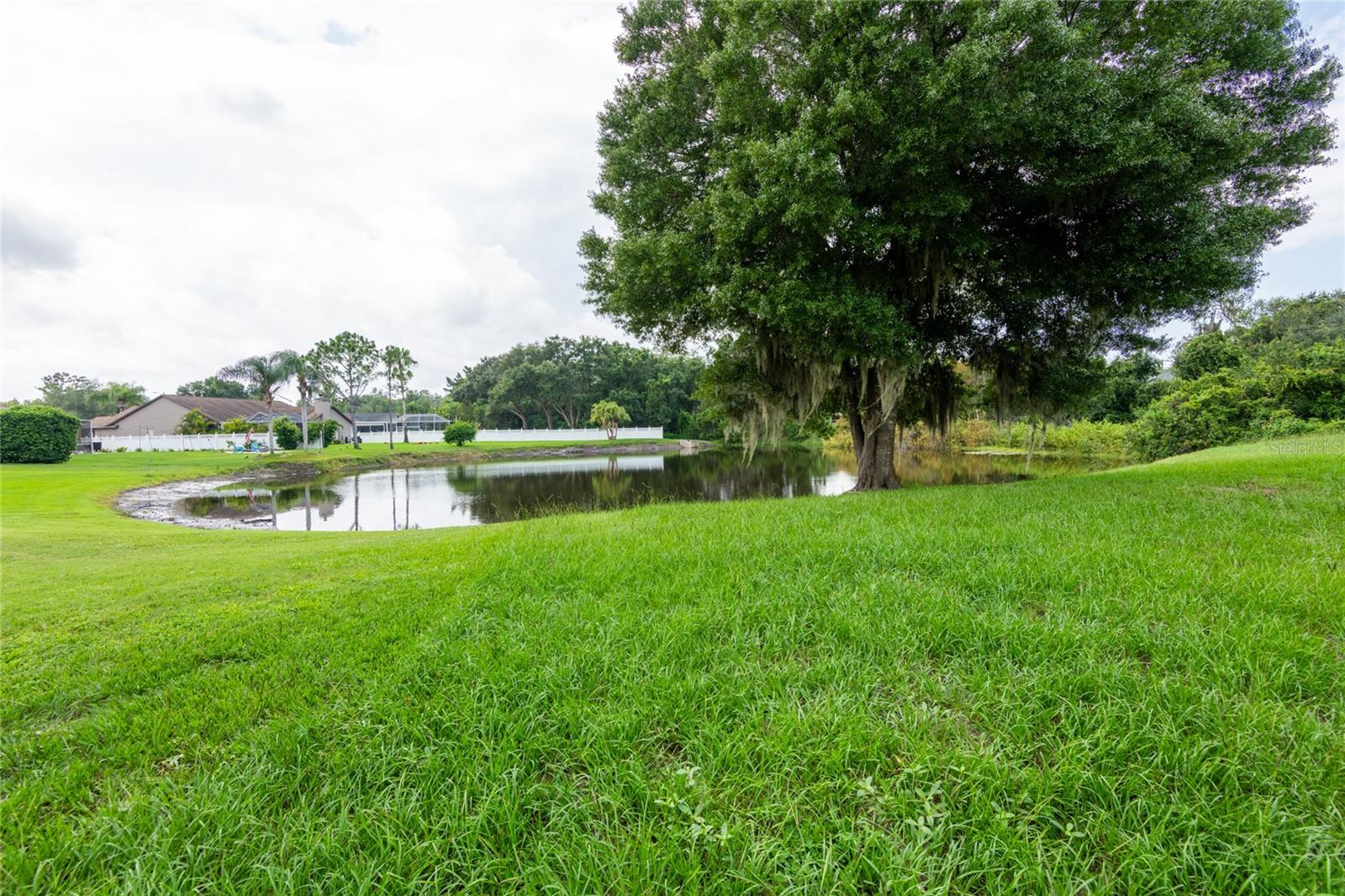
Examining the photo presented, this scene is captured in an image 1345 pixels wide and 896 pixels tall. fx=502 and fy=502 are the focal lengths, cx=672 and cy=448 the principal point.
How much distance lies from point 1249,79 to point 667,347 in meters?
10.1

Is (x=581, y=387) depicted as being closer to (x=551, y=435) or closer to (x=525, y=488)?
(x=551, y=435)

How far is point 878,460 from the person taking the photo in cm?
1008

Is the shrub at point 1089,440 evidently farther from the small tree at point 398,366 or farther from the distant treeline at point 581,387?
the small tree at point 398,366

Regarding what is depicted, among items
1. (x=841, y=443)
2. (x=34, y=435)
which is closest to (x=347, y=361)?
(x=34, y=435)

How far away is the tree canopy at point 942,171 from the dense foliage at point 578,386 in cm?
3934

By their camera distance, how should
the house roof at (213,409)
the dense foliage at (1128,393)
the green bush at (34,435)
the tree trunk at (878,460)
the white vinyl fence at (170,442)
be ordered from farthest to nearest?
1. the house roof at (213,409)
2. the white vinyl fence at (170,442)
3. the dense foliage at (1128,393)
4. the green bush at (34,435)
5. the tree trunk at (878,460)

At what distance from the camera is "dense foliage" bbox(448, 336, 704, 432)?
4872 centimetres

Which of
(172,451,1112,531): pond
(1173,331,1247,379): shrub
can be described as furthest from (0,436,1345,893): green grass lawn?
(1173,331,1247,379): shrub

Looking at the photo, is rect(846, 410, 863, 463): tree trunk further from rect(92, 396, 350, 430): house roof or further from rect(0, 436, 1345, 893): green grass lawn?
rect(92, 396, 350, 430): house roof

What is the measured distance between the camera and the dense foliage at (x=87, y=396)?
54656 mm

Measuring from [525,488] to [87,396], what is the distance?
7415 centimetres

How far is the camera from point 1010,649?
7.73 ft

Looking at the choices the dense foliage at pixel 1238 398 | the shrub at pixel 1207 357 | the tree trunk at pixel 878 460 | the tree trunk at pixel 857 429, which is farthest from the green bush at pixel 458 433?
the shrub at pixel 1207 357

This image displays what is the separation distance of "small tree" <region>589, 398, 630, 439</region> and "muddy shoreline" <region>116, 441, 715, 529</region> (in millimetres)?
2492
